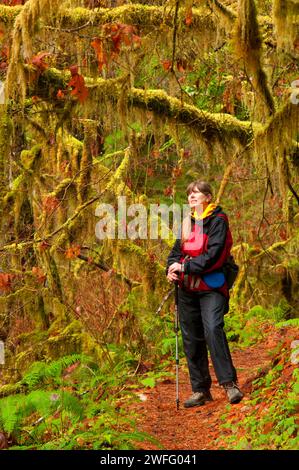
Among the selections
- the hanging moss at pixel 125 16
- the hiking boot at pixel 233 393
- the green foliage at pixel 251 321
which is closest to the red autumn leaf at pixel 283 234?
the green foliage at pixel 251 321

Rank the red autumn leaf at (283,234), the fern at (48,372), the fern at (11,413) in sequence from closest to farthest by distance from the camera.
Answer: the fern at (11,413) → the fern at (48,372) → the red autumn leaf at (283,234)

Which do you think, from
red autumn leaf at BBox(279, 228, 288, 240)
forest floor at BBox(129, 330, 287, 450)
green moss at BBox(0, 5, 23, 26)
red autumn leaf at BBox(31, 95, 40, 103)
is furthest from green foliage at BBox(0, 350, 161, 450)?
red autumn leaf at BBox(279, 228, 288, 240)

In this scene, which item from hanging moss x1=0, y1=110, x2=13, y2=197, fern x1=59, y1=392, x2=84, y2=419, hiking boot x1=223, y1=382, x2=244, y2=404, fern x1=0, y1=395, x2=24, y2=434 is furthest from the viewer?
hanging moss x1=0, y1=110, x2=13, y2=197

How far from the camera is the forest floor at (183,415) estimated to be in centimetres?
596

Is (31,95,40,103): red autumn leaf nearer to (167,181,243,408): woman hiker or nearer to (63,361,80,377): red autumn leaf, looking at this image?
(167,181,243,408): woman hiker

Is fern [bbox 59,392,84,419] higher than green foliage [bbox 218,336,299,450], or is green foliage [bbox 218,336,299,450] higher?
green foliage [bbox 218,336,299,450]

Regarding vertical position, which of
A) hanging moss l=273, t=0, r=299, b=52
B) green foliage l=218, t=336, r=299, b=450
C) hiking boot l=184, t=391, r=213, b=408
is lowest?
hiking boot l=184, t=391, r=213, b=408

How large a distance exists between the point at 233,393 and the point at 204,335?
2.30ft

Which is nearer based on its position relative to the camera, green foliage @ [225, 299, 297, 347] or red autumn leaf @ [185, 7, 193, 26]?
red autumn leaf @ [185, 7, 193, 26]

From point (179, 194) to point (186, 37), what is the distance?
10.5m

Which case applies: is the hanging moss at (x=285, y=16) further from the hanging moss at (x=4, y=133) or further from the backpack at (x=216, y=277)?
the hanging moss at (x=4, y=133)

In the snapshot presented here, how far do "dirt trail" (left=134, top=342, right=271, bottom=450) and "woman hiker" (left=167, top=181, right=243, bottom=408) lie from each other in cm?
20

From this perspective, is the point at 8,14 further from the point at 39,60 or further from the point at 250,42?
the point at 250,42

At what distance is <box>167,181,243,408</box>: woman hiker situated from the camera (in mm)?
6547
